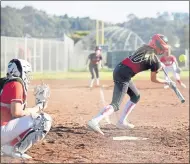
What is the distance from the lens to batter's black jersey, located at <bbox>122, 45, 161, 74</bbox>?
926 centimetres

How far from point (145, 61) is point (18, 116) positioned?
12.4ft

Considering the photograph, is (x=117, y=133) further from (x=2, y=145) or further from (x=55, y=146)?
(x=2, y=145)

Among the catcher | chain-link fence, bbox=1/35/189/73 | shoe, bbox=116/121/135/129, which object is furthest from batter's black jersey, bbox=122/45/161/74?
chain-link fence, bbox=1/35/189/73

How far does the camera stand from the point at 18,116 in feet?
19.9

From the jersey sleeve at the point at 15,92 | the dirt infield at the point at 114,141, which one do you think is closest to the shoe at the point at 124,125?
the dirt infield at the point at 114,141

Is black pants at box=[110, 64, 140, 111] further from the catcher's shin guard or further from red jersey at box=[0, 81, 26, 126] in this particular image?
red jersey at box=[0, 81, 26, 126]

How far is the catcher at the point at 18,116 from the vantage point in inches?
236

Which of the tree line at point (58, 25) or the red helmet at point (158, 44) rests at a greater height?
the red helmet at point (158, 44)

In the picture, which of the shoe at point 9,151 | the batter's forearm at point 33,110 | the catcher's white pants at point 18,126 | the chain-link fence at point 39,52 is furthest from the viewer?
the chain-link fence at point 39,52

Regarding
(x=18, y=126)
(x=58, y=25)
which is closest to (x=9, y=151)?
(x=18, y=126)

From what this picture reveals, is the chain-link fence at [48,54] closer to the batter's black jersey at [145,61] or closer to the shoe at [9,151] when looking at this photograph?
the batter's black jersey at [145,61]

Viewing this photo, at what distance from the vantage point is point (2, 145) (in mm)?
6352

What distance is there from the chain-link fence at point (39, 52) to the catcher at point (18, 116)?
2711 centimetres

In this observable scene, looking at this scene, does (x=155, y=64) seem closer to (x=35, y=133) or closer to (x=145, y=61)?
(x=145, y=61)
